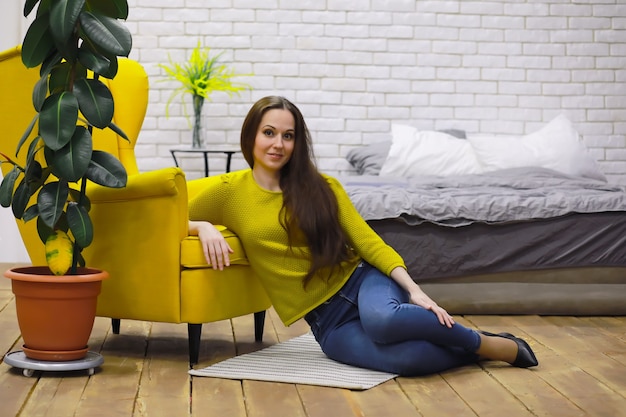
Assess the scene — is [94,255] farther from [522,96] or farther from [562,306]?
[522,96]

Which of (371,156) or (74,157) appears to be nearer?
(74,157)

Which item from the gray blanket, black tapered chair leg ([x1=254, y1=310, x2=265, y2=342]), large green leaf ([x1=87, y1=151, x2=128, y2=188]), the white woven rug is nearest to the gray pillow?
the gray blanket

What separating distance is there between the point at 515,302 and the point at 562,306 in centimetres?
21

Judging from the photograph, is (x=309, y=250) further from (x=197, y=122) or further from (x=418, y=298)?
(x=197, y=122)

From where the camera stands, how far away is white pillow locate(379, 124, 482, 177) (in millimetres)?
5504

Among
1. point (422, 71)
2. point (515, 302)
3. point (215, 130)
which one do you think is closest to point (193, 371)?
point (515, 302)

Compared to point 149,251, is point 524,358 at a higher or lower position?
lower

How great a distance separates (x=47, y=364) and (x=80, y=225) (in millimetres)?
440

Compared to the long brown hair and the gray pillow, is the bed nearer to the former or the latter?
the long brown hair

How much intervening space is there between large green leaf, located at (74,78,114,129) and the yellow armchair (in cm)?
28

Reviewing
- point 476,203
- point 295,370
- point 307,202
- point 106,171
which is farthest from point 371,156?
point 106,171

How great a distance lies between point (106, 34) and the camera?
9.52 ft

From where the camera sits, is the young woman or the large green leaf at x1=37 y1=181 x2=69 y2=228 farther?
the young woman

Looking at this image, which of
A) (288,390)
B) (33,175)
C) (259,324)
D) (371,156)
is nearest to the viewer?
(288,390)
